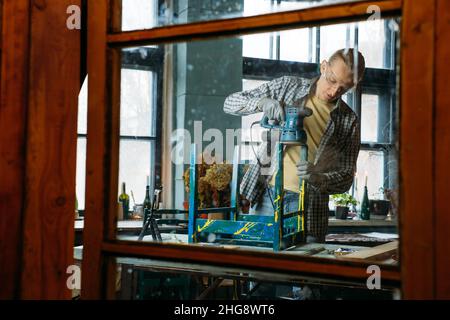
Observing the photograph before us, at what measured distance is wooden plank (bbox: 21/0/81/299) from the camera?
36.7 inches

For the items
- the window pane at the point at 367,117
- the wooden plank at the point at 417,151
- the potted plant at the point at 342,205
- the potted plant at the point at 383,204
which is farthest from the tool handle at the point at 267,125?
the wooden plank at the point at 417,151

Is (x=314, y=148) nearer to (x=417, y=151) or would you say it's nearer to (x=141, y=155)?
(x=141, y=155)

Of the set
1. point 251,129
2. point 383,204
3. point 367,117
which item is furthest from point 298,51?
point 383,204

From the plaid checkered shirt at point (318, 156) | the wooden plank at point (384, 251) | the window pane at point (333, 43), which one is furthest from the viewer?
the window pane at point (333, 43)

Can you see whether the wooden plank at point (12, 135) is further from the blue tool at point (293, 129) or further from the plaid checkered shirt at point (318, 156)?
the plaid checkered shirt at point (318, 156)

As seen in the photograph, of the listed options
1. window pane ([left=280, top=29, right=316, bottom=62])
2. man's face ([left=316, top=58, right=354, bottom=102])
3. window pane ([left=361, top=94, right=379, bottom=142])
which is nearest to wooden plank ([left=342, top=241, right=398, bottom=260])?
man's face ([left=316, top=58, right=354, bottom=102])

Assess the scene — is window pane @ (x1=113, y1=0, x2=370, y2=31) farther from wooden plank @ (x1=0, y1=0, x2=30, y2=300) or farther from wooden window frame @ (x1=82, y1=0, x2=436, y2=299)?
wooden plank @ (x1=0, y1=0, x2=30, y2=300)

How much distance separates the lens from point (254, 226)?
2.19m

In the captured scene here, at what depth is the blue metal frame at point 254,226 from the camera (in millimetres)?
2023

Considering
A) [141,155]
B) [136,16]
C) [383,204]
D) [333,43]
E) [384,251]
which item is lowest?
[384,251]

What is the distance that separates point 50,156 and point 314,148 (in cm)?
193

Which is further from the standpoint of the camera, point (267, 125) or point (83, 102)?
point (267, 125)

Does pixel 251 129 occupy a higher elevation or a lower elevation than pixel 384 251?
higher

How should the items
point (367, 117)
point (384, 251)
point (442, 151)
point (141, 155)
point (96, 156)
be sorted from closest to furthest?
point (442, 151)
point (96, 156)
point (141, 155)
point (384, 251)
point (367, 117)
